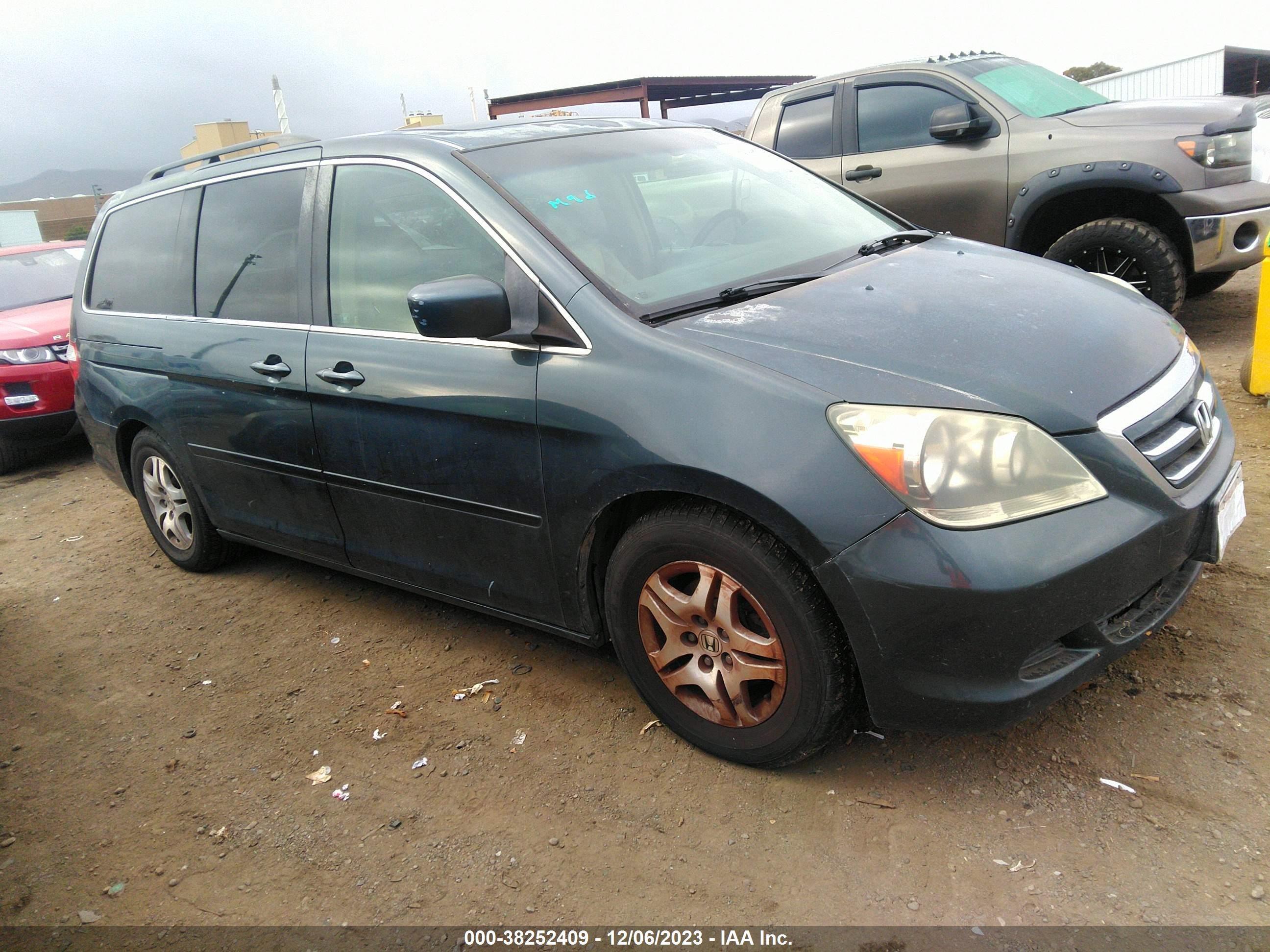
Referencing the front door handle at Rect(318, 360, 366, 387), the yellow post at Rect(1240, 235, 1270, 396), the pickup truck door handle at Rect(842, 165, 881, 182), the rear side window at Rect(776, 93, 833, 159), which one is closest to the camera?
the front door handle at Rect(318, 360, 366, 387)

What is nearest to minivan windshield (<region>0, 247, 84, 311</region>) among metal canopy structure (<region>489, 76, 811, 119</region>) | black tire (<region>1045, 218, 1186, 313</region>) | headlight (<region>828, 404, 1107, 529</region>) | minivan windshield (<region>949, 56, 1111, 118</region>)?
minivan windshield (<region>949, 56, 1111, 118</region>)

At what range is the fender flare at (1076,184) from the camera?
565 cm

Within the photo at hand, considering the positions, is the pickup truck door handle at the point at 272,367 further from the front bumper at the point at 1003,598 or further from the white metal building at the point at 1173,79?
the white metal building at the point at 1173,79

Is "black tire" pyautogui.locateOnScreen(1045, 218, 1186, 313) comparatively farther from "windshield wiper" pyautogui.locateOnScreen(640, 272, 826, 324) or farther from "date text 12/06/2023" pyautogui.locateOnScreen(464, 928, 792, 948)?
"date text 12/06/2023" pyautogui.locateOnScreen(464, 928, 792, 948)

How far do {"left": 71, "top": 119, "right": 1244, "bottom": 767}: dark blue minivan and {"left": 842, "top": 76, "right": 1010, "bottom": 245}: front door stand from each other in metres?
2.89

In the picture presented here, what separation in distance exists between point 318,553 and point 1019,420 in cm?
268

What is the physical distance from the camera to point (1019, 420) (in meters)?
2.28

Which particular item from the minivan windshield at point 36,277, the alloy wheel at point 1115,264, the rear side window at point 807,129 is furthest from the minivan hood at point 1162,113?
the minivan windshield at point 36,277

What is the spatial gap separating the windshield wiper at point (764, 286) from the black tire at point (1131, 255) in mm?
3404

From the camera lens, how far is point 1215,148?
5566 mm

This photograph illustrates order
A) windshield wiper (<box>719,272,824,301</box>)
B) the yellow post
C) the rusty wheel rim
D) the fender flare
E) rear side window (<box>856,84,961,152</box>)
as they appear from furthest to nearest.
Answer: rear side window (<box>856,84,961,152</box>) < the fender flare < the yellow post < windshield wiper (<box>719,272,824,301</box>) < the rusty wheel rim

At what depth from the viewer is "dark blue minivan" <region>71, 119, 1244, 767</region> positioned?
2252mm

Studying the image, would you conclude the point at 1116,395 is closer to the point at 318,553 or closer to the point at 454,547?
the point at 454,547

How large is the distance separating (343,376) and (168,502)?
191 centimetres
